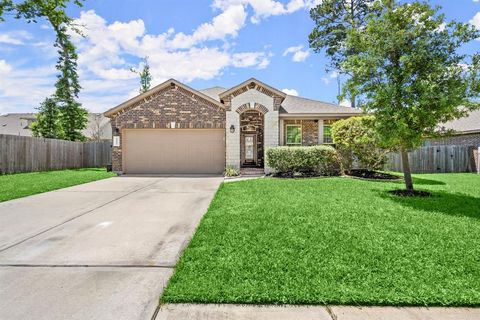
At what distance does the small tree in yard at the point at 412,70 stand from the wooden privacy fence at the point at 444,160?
8988 mm

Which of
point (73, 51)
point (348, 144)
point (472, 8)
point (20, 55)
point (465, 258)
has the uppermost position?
point (73, 51)

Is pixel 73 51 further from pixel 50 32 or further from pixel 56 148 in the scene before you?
pixel 56 148

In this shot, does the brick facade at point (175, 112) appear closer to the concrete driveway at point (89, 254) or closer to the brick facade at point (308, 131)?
the brick facade at point (308, 131)

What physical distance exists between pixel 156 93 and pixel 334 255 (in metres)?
12.8

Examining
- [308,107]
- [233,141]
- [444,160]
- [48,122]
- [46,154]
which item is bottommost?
[444,160]

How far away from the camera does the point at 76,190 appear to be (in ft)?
29.7

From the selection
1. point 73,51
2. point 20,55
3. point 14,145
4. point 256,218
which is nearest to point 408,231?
point 256,218

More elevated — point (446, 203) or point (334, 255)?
point (446, 203)

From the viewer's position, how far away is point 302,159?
12.3 m

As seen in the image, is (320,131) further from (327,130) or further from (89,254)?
(89,254)

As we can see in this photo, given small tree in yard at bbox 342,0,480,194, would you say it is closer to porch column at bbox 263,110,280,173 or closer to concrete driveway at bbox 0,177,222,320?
concrete driveway at bbox 0,177,222,320

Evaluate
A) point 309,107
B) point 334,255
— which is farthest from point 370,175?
point 334,255

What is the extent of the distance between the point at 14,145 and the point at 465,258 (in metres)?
18.3

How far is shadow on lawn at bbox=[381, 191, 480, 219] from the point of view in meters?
5.84
